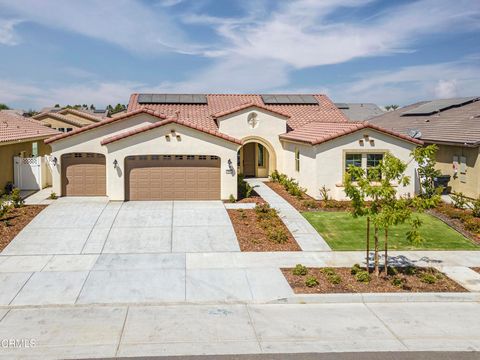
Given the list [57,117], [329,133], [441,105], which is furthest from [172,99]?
[441,105]

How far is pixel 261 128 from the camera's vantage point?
27922 mm

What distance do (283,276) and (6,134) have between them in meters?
16.6

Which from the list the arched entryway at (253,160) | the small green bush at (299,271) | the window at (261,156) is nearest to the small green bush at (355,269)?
the small green bush at (299,271)

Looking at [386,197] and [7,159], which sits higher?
[7,159]

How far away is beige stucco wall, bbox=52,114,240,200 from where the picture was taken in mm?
20375

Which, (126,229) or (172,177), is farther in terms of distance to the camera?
(172,177)

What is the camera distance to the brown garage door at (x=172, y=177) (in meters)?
20.7

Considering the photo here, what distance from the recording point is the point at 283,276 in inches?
484

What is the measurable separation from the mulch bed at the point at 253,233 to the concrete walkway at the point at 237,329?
4.17 m

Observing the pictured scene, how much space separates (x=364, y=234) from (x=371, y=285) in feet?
16.0

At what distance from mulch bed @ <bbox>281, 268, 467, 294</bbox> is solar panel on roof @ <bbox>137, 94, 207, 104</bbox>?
2205 cm

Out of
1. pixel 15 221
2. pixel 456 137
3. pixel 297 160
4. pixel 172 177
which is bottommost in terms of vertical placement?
pixel 15 221

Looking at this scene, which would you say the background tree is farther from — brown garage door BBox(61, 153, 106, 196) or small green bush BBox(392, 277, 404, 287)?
brown garage door BBox(61, 153, 106, 196)

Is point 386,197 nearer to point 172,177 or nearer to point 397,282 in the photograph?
point 397,282
